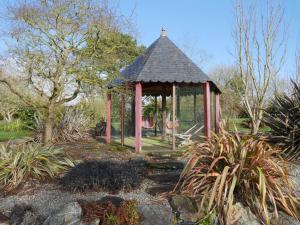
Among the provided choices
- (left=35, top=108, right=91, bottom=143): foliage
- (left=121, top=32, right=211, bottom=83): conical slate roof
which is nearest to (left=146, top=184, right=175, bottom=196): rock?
(left=121, top=32, right=211, bottom=83): conical slate roof

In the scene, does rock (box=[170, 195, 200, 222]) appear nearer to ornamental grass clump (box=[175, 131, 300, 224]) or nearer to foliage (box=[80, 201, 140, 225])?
ornamental grass clump (box=[175, 131, 300, 224])

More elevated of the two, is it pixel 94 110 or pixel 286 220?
pixel 94 110

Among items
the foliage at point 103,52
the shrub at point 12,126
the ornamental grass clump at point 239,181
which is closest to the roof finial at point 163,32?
the foliage at point 103,52

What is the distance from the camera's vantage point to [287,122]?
591cm

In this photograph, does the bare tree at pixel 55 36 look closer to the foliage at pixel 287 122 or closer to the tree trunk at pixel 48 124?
the tree trunk at pixel 48 124

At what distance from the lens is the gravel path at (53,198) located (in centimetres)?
489

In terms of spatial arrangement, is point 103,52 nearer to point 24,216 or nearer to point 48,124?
point 48,124

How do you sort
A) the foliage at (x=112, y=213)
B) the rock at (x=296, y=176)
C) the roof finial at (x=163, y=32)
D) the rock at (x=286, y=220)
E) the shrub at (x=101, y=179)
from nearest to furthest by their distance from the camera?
the foliage at (x=112, y=213) → the rock at (x=286, y=220) → the rock at (x=296, y=176) → the shrub at (x=101, y=179) → the roof finial at (x=163, y=32)

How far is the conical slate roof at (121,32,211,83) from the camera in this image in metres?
10.9

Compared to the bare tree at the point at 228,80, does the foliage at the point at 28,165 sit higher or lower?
lower

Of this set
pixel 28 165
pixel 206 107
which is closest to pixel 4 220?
pixel 28 165

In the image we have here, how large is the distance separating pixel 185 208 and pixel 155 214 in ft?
1.37

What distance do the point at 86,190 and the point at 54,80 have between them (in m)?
4.23

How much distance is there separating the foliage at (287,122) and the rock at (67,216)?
A: 3.44 meters
